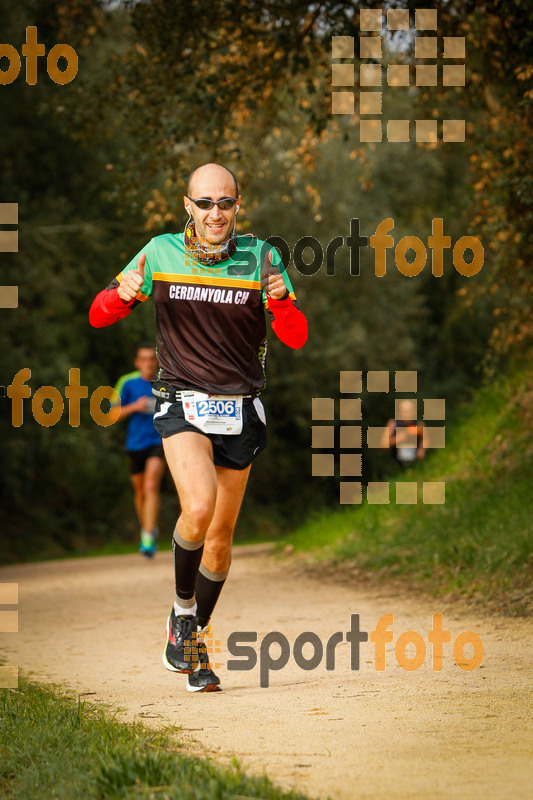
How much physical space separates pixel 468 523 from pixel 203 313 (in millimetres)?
5315

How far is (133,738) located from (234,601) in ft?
17.7

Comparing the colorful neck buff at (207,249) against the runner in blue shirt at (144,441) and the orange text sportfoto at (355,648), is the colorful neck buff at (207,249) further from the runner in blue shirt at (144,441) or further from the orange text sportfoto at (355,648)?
the runner in blue shirt at (144,441)

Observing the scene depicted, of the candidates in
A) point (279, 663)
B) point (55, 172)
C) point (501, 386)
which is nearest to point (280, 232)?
point (55, 172)

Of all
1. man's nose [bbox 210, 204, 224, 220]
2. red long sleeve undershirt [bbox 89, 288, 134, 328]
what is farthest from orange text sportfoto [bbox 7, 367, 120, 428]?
man's nose [bbox 210, 204, 224, 220]

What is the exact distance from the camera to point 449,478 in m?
11.9

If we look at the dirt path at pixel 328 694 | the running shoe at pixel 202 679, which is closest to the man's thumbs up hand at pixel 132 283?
the running shoe at pixel 202 679

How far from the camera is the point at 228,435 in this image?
17.3 ft

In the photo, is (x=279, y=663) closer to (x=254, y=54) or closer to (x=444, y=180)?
(x=254, y=54)

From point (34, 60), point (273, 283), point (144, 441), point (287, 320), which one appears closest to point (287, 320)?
point (287, 320)

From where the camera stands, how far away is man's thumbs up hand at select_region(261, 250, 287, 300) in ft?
16.6

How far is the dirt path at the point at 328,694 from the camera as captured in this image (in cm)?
347

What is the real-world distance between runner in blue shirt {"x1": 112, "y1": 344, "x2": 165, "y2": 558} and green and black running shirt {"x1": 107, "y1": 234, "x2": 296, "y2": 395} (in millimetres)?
6527

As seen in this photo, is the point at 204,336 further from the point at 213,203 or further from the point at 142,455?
the point at 142,455

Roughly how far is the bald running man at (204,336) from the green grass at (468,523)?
304cm
